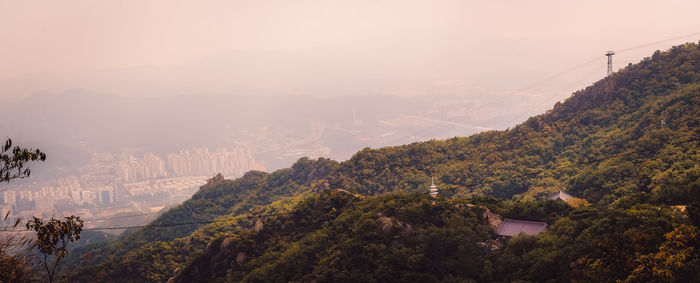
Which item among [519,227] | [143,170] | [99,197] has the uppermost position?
[519,227]

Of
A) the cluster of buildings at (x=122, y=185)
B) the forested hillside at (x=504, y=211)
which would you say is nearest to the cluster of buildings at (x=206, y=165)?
the cluster of buildings at (x=122, y=185)

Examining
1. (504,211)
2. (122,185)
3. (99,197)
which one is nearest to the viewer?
(504,211)

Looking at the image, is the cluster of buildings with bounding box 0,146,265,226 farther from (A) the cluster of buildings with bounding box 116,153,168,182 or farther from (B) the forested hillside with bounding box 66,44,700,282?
(B) the forested hillside with bounding box 66,44,700,282

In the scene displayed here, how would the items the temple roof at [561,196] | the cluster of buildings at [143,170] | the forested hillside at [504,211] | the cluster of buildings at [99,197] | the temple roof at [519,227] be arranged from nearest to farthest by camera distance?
the forested hillside at [504,211]
the temple roof at [519,227]
the temple roof at [561,196]
the cluster of buildings at [99,197]
the cluster of buildings at [143,170]

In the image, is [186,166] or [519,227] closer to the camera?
[519,227]

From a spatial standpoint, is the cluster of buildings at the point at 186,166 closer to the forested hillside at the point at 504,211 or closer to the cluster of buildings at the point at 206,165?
the cluster of buildings at the point at 206,165

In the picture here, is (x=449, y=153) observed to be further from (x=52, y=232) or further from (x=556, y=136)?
(x=52, y=232)

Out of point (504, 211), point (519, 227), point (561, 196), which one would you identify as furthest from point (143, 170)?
point (519, 227)

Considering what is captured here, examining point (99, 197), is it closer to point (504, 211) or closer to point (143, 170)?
point (143, 170)
